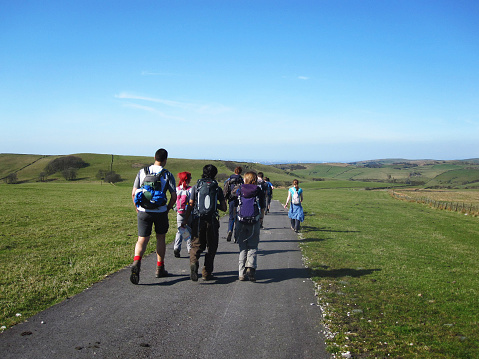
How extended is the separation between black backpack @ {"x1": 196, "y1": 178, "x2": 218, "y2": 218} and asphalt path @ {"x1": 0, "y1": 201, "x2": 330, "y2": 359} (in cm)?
152

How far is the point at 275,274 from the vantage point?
27.3ft

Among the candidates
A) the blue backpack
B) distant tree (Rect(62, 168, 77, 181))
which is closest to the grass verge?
the blue backpack

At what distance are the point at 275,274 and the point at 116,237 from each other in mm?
7536

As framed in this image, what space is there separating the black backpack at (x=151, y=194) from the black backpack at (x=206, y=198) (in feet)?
2.68

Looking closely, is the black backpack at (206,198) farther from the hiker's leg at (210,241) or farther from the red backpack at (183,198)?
the red backpack at (183,198)

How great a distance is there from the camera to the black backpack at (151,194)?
696 centimetres

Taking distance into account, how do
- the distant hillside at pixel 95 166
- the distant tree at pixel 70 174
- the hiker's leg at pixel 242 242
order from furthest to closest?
the distant hillside at pixel 95 166 < the distant tree at pixel 70 174 < the hiker's leg at pixel 242 242

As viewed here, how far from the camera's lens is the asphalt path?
4.36 m

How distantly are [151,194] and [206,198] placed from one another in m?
1.19

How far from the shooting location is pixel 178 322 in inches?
205

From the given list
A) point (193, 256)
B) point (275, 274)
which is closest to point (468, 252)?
point (275, 274)

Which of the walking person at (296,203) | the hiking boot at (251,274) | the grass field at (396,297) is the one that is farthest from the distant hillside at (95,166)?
the hiking boot at (251,274)

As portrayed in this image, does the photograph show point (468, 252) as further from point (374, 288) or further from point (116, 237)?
point (116, 237)

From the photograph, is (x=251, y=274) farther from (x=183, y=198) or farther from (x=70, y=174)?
(x=70, y=174)
